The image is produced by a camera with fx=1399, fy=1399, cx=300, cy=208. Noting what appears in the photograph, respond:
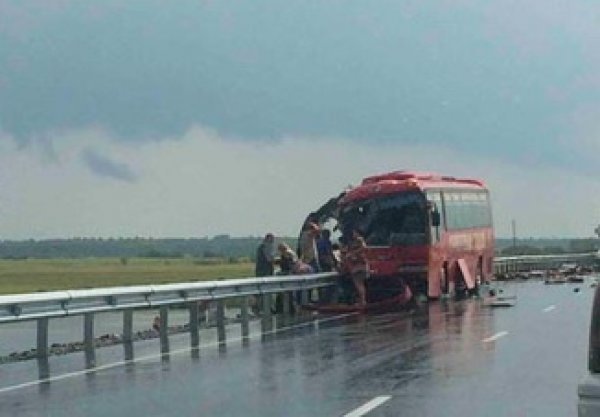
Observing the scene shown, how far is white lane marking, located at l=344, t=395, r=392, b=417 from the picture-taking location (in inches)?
514

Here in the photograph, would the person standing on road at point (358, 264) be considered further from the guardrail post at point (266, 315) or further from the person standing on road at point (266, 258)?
the guardrail post at point (266, 315)

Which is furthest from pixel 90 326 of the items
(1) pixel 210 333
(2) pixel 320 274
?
(2) pixel 320 274

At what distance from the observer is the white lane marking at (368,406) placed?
1305 cm

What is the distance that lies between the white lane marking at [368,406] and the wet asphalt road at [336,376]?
2 cm

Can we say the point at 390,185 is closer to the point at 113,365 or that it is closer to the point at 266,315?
the point at 266,315

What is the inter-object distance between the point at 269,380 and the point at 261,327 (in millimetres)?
10667

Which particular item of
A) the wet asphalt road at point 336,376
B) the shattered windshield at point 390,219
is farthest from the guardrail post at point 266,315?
the shattered windshield at point 390,219

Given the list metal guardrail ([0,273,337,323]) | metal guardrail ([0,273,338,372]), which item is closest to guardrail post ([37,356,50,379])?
metal guardrail ([0,273,338,372])

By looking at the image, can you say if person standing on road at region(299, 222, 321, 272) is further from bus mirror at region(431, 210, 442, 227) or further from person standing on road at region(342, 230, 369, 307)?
bus mirror at region(431, 210, 442, 227)

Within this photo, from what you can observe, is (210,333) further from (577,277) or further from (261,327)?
(577,277)

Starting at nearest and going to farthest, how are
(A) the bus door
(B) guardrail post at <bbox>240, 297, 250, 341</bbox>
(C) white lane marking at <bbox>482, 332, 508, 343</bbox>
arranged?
1. (C) white lane marking at <bbox>482, 332, 508, 343</bbox>
2. (B) guardrail post at <bbox>240, 297, 250, 341</bbox>
3. (A) the bus door

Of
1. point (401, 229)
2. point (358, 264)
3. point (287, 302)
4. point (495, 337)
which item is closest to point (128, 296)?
point (495, 337)

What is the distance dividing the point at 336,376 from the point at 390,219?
19667mm

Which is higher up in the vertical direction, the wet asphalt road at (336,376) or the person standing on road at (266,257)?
the person standing on road at (266,257)
